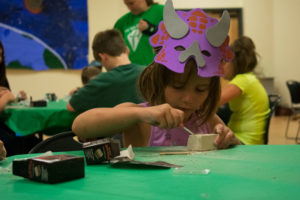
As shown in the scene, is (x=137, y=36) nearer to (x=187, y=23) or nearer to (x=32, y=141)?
(x=32, y=141)

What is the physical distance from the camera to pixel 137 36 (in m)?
3.25

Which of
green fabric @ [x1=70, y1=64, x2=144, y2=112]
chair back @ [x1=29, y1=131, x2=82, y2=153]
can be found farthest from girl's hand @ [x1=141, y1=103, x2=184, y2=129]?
green fabric @ [x1=70, y1=64, x2=144, y2=112]

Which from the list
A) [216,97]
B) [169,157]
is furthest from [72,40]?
[169,157]

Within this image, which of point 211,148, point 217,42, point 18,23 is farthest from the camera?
point 18,23

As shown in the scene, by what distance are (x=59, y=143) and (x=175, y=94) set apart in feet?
1.69

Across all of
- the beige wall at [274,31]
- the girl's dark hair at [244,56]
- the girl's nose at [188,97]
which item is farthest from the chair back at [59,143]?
the beige wall at [274,31]

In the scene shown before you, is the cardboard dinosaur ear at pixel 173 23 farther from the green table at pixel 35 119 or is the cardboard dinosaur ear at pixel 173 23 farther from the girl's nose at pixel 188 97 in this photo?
the green table at pixel 35 119

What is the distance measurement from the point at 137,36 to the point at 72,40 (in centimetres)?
354

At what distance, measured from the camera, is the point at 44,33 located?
6.41 m

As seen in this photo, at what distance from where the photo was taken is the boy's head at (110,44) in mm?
2818

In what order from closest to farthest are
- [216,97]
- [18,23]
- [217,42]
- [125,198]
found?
1. [125,198]
2. [217,42]
3. [216,97]
4. [18,23]

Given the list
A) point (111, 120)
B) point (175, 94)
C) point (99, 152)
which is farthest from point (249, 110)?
point (99, 152)

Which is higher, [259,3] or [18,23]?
[259,3]

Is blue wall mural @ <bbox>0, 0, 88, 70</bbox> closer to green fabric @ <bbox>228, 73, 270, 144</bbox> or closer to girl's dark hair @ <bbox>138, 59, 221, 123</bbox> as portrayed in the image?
green fabric @ <bbox>228, 73, 270, 144</bbox>
